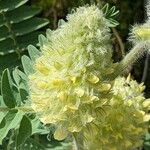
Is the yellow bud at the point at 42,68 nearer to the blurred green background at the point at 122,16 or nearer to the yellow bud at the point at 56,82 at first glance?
the yellow bud at the point at 56,82

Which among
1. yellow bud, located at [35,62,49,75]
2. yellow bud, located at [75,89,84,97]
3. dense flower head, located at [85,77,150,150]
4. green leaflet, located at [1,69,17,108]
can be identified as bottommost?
dense flower head, located at [85,77,150,150]

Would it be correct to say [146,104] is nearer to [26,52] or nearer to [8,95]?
[8,95]

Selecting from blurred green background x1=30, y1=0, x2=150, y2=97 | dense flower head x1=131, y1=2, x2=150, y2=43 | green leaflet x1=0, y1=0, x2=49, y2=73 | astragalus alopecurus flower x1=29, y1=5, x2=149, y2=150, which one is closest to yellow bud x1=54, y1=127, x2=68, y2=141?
astragalus alopecurus flower x1=29, y1=5, x2=149, y2=150

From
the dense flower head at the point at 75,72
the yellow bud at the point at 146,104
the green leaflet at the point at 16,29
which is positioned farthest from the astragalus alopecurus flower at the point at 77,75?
the green leaflet at the point at 16,29

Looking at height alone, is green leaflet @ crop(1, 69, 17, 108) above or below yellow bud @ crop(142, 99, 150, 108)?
above

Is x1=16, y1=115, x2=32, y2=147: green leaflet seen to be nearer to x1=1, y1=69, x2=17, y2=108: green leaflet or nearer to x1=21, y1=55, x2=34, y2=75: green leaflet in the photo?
x1=1, y1=69, x2=17, y2=108: green leaflet

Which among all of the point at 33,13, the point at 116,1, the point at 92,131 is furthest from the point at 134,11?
the point at 92,131

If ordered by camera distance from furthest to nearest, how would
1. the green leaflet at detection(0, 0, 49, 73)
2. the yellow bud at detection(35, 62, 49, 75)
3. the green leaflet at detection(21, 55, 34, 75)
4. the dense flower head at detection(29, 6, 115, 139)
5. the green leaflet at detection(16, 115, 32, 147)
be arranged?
1. the green leaflet at detection(0, 0, 49, 73)
2. the green leaflet at detection(21, 55, 34, 75)
3. the green leaflet at detection(16, 115, 32, 147)
4. the yellow bud at detection(35, 62, 49, 75)
5. the dense flower head at detection(29, 6, 115, 139)
